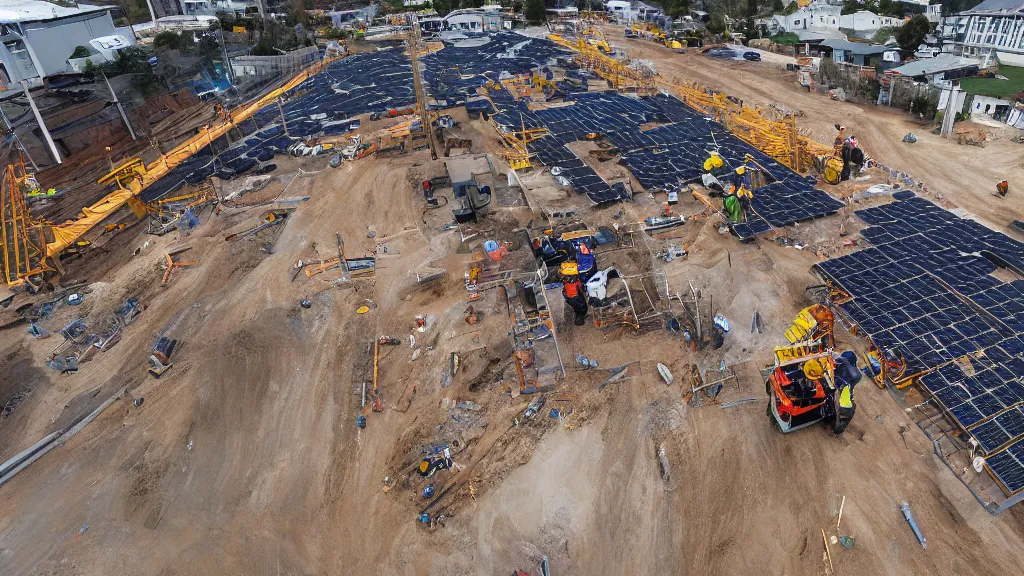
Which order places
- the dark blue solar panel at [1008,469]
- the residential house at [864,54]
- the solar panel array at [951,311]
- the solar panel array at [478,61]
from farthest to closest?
the residential house at [864,54] → the solar panel array at [478,61] → the solar panel array at [951,311] → the dark blue solar panel at [1008,469]

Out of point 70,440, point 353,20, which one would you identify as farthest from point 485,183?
point 353,20

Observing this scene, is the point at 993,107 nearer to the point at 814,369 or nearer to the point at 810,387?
the point at 810,387

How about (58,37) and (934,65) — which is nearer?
(934,65)

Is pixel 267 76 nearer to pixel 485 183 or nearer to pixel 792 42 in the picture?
pixel 485 183

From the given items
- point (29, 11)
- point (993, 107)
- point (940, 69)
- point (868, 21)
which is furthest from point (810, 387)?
point (29, 11)

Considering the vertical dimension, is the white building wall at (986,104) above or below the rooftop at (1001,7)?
below

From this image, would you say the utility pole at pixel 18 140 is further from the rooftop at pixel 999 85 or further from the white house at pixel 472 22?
the rooftop at pixel 999 85

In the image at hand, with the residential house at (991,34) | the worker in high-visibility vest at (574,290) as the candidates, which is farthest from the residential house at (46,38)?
the residential house at (991,34)
